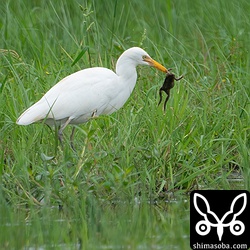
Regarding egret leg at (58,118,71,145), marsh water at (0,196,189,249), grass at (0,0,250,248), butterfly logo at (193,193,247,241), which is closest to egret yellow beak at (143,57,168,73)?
grass at (0,0,250,248)

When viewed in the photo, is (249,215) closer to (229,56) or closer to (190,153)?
(190,153)

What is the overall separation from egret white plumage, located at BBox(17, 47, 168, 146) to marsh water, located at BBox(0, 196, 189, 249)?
3.90 feet

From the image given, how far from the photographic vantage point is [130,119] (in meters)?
7.69

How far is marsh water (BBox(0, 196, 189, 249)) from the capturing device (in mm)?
5723

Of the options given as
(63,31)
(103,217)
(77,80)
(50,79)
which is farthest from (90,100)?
(63,31)

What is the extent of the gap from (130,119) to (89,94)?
1.34 feet

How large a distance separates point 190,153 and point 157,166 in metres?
0.32

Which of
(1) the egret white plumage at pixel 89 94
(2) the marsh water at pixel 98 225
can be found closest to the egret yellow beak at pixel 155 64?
(1) the egret white plumage at pixel 89 94

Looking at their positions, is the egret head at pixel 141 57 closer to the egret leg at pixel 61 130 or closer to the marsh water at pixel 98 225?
the egret leg at pixel 61 130

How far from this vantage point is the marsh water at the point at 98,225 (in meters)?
5.72

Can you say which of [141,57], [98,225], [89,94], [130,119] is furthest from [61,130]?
[98,225]

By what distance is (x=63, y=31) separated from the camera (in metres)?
10.3

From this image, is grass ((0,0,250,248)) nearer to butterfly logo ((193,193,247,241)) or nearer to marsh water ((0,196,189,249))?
marsh water ((0,196,189,249))

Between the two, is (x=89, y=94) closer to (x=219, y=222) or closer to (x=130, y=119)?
(x=130, y=119)
